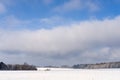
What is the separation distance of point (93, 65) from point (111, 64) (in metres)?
8.49

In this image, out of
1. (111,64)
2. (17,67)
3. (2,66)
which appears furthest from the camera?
(111,64)

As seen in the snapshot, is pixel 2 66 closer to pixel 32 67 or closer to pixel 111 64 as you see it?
pixel 32 67

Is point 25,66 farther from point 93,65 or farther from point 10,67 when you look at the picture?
point 93,65

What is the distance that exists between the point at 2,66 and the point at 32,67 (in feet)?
31.8

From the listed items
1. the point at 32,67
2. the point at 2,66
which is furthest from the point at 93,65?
the point at 2,66

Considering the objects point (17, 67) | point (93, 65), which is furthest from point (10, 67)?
point (93, 65)

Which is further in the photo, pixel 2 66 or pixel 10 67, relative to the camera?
pixel 10 67

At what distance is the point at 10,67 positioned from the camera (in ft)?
306

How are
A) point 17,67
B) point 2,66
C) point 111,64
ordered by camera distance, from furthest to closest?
point 111,64 → point 17,67 → point 2,66

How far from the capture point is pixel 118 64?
440 feet
